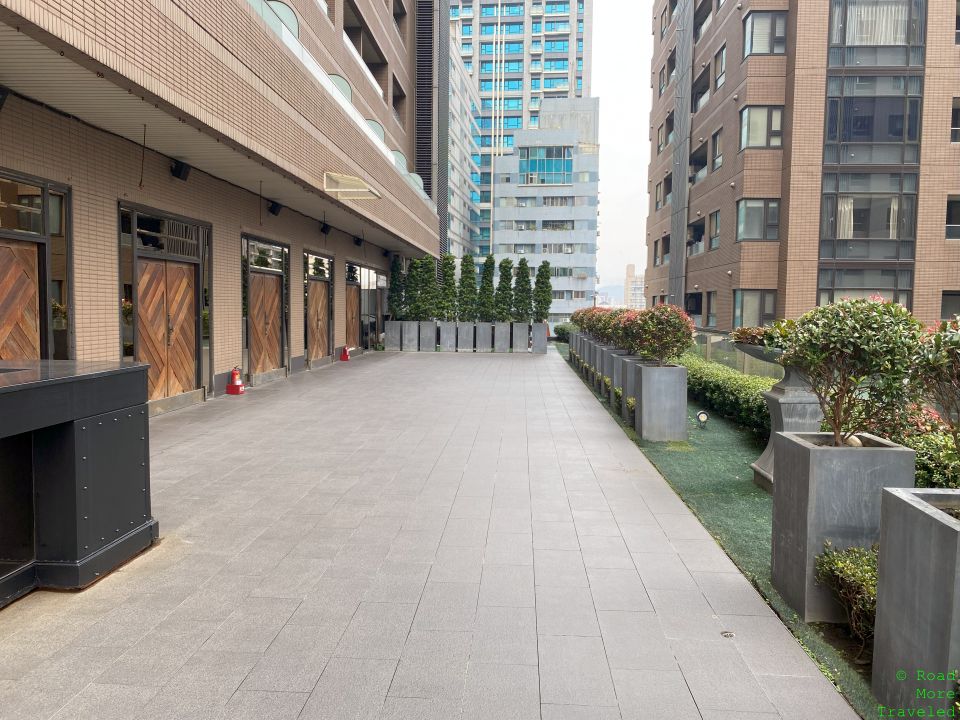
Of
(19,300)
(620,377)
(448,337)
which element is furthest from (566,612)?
(448,337)

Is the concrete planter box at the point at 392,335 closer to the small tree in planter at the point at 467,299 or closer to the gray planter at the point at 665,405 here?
the small tree in planter at the point at 467,299

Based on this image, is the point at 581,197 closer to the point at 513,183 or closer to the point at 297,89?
the point at 513,183

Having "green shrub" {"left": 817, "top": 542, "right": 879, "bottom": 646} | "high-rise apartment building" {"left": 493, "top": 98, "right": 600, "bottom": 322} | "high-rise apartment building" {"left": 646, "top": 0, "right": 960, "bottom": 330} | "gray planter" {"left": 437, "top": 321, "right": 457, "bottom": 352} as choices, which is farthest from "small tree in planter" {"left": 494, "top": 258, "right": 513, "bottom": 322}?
"high-rise apartment building" {"left": 493, "top": 98, "right": 600, "bottom": 322}

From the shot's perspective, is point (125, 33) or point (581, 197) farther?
point (581, 197)

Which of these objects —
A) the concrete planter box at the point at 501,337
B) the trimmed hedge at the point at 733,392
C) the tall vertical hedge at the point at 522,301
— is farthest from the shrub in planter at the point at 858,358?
the tall vertical hedge at the point at 522,301

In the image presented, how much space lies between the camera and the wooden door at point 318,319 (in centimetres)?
2022

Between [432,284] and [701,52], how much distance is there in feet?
65.1

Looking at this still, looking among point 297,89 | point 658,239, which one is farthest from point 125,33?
point 658,239

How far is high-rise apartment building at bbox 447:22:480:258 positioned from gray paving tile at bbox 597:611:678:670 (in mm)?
64352

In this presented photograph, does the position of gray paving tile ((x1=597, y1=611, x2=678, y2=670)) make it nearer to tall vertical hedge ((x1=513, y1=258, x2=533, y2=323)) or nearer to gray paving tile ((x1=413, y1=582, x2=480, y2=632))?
gray paving tile ((x1=413, y1=582, x2=480, y2=632))

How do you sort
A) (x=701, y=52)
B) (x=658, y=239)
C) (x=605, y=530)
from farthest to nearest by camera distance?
(x=658, y=239)
(x=701, y=52)
(x=605, y=530)

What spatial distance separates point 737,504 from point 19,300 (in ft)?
27.3

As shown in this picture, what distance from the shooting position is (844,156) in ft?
91.9

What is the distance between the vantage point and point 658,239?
47.9 metres
